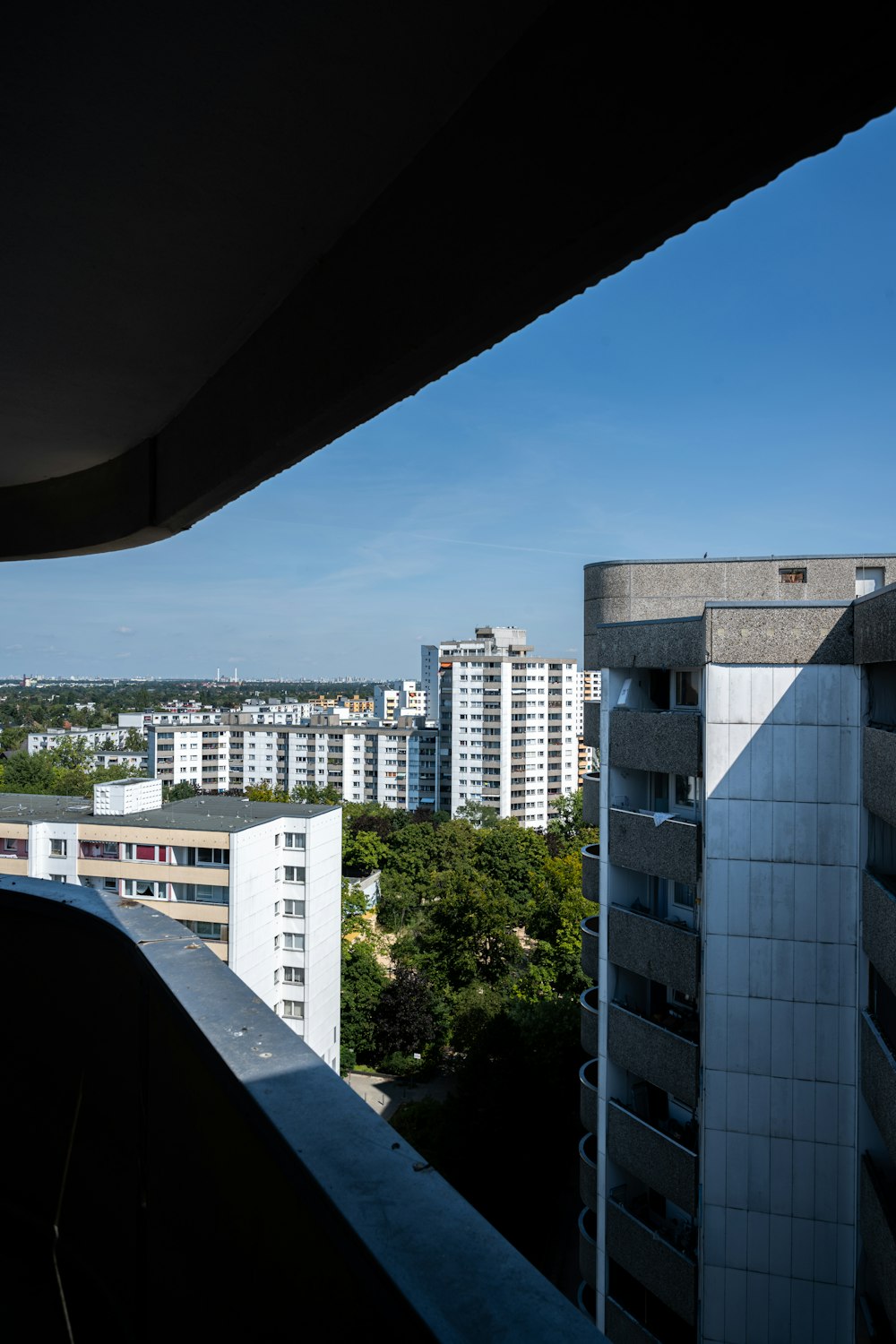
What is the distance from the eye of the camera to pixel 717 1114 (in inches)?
229

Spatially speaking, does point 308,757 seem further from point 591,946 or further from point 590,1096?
point 590,1096

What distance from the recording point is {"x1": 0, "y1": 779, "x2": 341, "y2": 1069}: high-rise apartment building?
13.8 meters

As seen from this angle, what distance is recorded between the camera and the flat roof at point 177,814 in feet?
46.9

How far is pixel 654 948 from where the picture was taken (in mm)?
6516

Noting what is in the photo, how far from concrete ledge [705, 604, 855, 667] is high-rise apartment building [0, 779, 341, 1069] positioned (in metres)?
9.92

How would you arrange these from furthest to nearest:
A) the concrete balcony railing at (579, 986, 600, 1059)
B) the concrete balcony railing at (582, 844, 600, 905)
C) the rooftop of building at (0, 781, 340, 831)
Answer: the rooftop of building at (0, 781, 340, 831) < the concrete balcony railing at (579, 986, 600, 1059) < the concrete balcony railing at (582, 844, 600, 905)

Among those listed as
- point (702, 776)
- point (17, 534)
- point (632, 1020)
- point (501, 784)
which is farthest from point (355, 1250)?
point (501, 784)

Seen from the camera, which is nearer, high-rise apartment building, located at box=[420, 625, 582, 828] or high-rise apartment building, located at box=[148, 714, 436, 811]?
high-rise apartment building, located at box=[420, 625, 582, 828]

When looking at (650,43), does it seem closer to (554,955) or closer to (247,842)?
(247,842)

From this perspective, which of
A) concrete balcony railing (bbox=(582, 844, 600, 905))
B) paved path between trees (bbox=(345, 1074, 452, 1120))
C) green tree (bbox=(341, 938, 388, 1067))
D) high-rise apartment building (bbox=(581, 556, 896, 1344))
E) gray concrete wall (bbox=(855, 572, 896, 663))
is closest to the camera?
gray concrete wall (bbox=(855, 572, 896, 663))

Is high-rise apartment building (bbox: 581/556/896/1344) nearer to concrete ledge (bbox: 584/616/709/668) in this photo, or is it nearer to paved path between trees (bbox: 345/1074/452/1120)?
concrete ledge (bbox: 584/616/709/668)

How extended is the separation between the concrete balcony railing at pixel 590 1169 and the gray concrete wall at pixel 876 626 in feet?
16.4

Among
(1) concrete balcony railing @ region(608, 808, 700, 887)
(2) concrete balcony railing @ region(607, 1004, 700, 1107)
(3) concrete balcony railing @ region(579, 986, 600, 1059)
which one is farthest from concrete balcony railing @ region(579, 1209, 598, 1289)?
(1) concrete balcony railing @ region(608, 808, 700, 887)

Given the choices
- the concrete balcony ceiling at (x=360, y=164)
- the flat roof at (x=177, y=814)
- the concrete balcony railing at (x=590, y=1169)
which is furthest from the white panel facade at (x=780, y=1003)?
the flat roof at (x=177, y=814)
